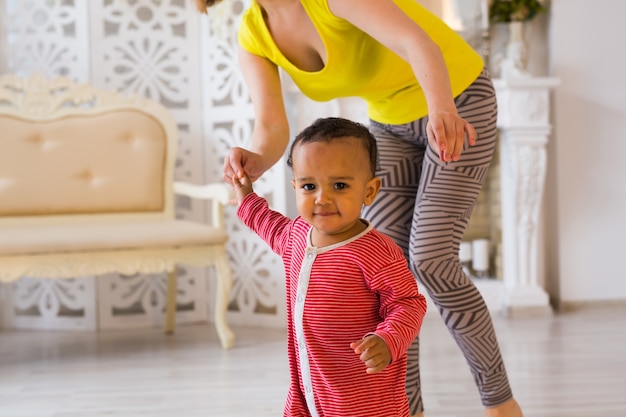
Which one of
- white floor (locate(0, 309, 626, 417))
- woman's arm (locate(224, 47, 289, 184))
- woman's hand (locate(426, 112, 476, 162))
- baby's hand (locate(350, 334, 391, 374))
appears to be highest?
woman's arm (locate(224, 47, 289, 184))

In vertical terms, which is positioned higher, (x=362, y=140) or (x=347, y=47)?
(x=347, y=47)

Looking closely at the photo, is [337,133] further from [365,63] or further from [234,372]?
[234,372]

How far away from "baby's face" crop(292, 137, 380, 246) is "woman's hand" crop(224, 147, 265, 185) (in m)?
0.18

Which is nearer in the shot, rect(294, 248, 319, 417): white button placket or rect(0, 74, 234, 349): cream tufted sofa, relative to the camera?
rect(294, 248, 319, 417): white button placket

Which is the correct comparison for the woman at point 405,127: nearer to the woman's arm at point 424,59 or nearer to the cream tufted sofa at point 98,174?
the woman's arm at point 424,59

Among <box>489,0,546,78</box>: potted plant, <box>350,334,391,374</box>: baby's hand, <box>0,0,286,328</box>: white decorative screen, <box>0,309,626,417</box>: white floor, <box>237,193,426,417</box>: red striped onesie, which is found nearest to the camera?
<box>350,334,391,374</box>: baby's hand

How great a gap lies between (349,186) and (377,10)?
28 centimetres

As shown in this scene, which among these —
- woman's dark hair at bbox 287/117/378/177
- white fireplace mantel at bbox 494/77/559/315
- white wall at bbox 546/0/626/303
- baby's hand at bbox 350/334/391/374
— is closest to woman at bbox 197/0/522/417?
woman's dark hair at bbox 287/117/378/177

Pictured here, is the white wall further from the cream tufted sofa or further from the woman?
the woman

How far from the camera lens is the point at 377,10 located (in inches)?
46.9

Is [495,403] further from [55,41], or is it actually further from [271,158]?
[55,41]

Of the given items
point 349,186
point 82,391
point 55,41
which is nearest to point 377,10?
point 349,186

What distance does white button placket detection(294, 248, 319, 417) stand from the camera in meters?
1.19

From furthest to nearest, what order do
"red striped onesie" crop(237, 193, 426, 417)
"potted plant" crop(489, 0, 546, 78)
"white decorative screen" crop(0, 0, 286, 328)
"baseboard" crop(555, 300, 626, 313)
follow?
"baseboard" crop(555, 300, 626, 313) → "potted plant" crop(489, 0, 546, 78) → "white decorative screen" crop(0, 0, 286, 328) → "red striped onesie" crop(237, 193, 426, 417)
